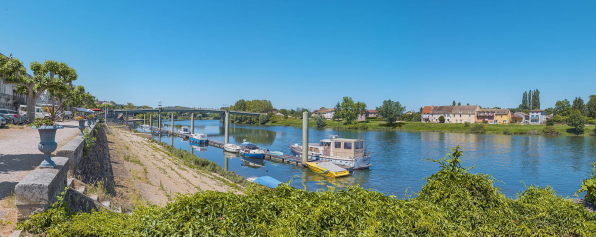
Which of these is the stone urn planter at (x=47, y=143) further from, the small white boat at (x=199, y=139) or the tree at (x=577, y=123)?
the tree at (x=577, y=123)

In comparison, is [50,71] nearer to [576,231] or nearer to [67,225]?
[67,225]

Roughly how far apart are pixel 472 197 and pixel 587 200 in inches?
162

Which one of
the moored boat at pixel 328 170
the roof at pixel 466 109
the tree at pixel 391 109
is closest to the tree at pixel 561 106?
the roof at pixel 466 109

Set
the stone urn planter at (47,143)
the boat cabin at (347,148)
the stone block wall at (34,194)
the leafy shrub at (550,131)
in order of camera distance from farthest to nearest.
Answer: the leafy shrub at (550,131), the boat cabin at (347,148), the stone urn planter at (47,143), the stone block wall at (34,194)

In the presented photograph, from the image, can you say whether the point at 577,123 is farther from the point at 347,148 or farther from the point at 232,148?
the point at 232,148

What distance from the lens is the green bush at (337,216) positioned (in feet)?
12.3

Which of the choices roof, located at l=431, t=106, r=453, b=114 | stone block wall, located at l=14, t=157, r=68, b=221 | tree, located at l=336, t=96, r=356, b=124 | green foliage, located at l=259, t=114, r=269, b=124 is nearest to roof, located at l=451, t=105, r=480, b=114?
roof, located at l=431, t=106, r=453, b=114

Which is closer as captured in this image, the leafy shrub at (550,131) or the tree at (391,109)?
the leafy shrub at (550,131)

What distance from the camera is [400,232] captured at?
3.88 meters

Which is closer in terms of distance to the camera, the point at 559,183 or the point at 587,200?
the point at 587,200

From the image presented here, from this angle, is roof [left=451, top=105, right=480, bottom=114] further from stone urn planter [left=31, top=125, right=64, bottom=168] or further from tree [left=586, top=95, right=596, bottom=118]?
stone urn planter [left=31, top=125, right=64, bottom=168]

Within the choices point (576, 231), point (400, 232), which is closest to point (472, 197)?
point (576, 231)

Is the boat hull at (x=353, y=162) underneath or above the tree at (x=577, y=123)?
underneath

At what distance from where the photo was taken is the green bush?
3.74 meters
